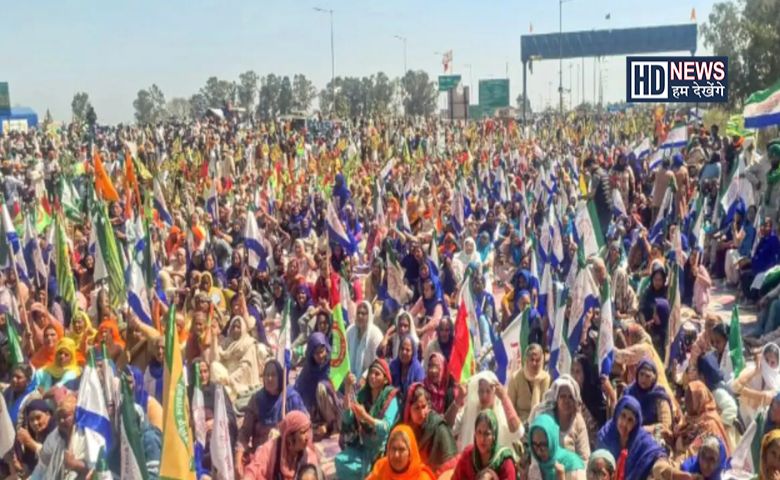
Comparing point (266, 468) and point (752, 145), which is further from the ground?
point (752, 145)

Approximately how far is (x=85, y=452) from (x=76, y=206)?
8.76 m

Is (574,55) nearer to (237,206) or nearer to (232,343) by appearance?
(237,206)

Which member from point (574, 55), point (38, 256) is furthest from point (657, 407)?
point (574, 55)

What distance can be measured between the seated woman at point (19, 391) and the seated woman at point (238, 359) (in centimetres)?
131

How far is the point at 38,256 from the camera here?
9.16 metres

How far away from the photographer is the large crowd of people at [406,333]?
4770mm

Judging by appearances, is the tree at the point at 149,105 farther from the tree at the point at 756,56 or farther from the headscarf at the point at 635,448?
the headscarf at the point at 635,448

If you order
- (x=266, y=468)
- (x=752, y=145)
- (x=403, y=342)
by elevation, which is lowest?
(x=266, y=468)

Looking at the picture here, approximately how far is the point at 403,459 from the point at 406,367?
5.32 feet

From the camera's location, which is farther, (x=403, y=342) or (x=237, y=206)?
(x=237, y=206)

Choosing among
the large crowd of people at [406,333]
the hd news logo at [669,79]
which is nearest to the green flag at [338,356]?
the large crowd of people at [406,333]

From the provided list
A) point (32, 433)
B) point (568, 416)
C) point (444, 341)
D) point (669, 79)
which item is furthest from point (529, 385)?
point (669, 79)

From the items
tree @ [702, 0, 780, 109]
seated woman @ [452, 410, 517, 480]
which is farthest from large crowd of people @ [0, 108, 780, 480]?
tree @ [702, 0, 780, 109]

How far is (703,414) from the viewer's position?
486 centimetres
